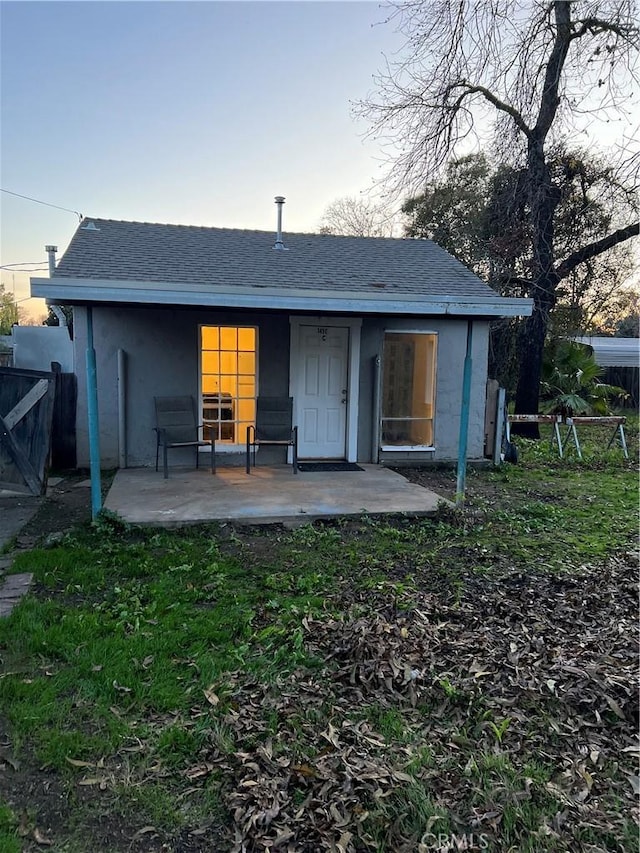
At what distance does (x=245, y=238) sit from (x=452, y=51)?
4.29m

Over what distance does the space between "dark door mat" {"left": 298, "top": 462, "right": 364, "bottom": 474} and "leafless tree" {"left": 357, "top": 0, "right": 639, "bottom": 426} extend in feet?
15.4

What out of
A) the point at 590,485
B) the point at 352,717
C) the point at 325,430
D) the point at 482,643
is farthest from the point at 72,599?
the point at 590,485

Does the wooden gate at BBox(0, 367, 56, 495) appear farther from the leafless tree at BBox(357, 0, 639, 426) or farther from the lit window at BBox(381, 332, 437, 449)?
the leafless tree at BBox(357, 0, 639, 426)

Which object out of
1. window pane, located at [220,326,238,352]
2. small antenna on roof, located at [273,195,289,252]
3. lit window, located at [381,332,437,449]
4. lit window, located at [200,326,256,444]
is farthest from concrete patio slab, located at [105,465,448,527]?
small antenna on roof, located at [273,195,289,252]

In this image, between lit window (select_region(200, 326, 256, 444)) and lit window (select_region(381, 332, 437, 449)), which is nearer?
lit window (select_region(200, 326, 256, 444))

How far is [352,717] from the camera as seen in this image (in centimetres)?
249

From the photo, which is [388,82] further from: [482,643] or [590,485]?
[482,643]

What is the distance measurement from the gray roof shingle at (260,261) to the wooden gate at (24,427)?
Answer: 125 centimetres

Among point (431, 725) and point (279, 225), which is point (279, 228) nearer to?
point (279, 225)

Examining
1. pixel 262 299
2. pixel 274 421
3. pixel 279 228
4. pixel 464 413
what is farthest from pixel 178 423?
pixel 464 413

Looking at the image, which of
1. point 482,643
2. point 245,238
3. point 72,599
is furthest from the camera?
point 245,238

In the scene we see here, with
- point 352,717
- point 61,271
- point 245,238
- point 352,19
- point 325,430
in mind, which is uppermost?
point 352,19

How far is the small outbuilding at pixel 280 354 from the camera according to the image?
292 inches

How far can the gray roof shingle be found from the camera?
A: 255 inches
